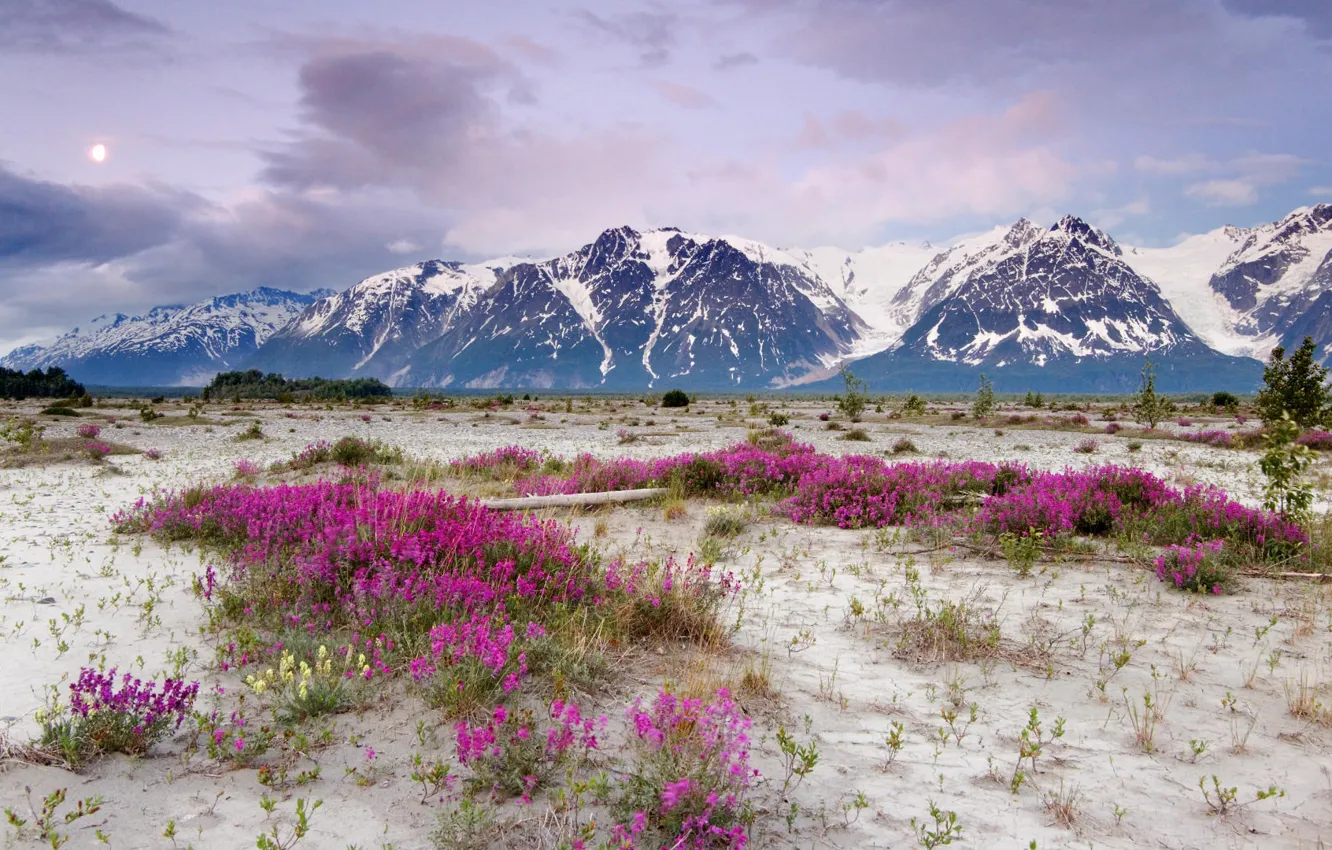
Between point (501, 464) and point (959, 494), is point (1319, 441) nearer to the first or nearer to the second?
point (959, 494)

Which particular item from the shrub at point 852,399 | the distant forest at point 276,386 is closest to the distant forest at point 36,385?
the distant forest at point 276,386

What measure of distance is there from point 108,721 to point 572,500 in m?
8.16

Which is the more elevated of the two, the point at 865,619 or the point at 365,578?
the point at 365,578

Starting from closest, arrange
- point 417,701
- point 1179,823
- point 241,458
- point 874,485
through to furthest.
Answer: point 1179,823 → point 417,701 → point 874,485 → point 241,458

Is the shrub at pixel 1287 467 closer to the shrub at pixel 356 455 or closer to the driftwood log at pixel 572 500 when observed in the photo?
the driftwood log at pixel 572 500

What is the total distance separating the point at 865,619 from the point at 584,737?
3870mm

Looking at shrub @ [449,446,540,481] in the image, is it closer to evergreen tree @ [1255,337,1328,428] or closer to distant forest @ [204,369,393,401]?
evergreen tree @ [1255,337,1328,428]

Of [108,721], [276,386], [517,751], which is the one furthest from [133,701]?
[276,386]

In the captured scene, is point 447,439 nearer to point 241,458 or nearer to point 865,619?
point 241,458

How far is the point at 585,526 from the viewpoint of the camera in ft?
36.7

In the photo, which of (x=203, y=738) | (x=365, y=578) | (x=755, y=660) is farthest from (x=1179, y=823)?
(x=365, y=578)

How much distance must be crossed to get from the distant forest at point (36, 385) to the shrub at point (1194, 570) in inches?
5195

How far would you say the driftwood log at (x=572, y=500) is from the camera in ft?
37.1

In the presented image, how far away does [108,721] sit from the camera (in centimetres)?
401
